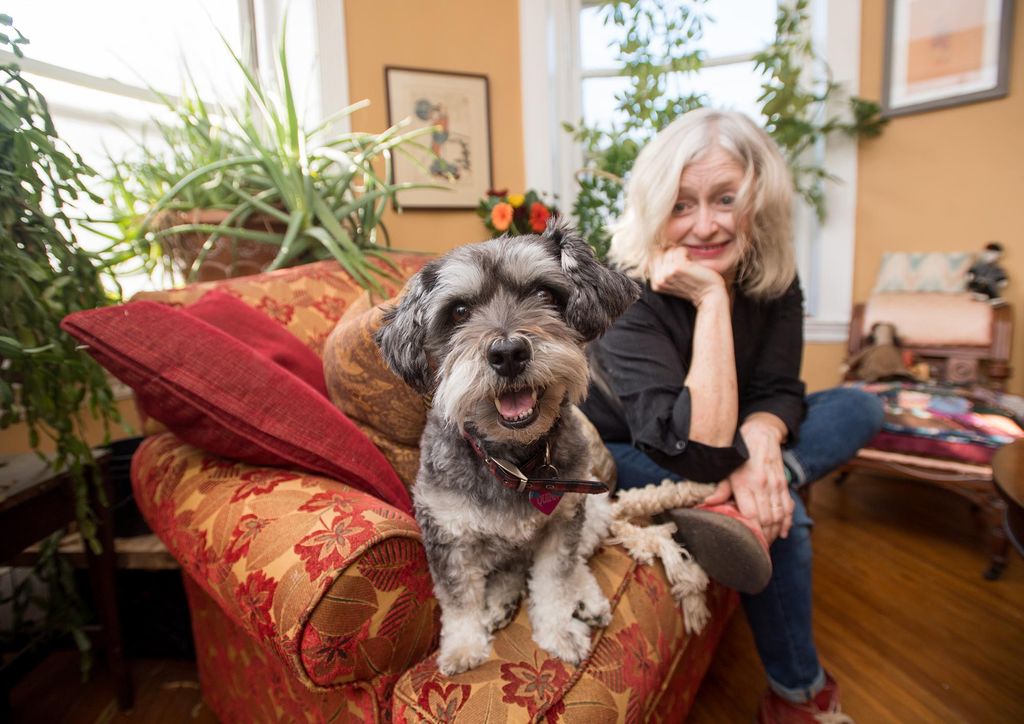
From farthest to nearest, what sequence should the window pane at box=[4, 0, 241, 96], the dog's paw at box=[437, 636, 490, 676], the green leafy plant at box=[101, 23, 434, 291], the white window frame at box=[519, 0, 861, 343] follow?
the white window frame at box=[519, 0, 861, 343] → the window pane at box=[4, 0, 241, 96] → the green leafy plant at box=[101, 23, 434, 291] → the dog's paw at box=[437, 636, 490, 676]

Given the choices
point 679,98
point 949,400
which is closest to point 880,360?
point 949,400

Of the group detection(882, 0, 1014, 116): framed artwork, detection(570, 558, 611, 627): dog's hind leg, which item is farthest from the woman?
detection(882, 0, 1014, 116): framed artwork

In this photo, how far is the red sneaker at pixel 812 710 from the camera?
4.28 feet

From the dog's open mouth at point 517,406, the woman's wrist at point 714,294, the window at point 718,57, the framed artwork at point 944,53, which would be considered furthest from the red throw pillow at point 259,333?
the framed artwork at point 944,53

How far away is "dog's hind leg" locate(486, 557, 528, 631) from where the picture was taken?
1031mm

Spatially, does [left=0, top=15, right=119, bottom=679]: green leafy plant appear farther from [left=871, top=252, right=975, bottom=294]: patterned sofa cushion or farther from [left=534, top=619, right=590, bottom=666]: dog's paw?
[left=871, top=252, right=975, bottom=294]: patterned sofa cushion

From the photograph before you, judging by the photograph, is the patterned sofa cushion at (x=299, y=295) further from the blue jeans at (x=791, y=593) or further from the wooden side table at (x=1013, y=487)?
the wooden side table at (x=1013, y=487)

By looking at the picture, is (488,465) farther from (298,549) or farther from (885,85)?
(885,85)

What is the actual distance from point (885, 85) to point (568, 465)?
3.81 metres

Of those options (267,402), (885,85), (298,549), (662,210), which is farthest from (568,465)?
(885,85)

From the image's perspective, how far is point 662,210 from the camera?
4.59 feet

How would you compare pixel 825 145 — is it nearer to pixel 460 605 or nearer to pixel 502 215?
pixel 502 215

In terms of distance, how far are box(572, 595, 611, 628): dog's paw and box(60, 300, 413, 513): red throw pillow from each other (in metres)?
0.46

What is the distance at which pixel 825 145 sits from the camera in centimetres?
352
